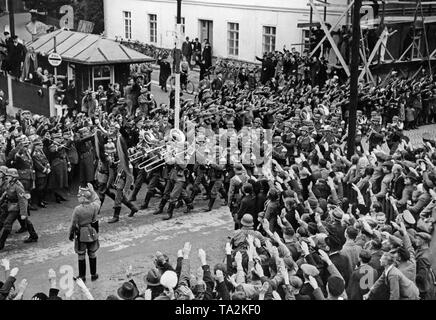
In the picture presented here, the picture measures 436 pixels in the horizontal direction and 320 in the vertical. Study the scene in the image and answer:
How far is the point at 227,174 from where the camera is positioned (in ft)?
46.1

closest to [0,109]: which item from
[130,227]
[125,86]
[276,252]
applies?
[125,86]

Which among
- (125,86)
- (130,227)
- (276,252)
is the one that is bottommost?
(130,227)

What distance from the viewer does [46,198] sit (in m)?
14.6

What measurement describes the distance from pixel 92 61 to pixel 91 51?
64 cm

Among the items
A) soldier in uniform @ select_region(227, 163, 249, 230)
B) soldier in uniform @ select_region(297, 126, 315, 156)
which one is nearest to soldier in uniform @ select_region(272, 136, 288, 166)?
soldier in uniform @ select_region(297, 126, 315, 156)

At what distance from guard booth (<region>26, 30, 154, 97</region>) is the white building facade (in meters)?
8.87

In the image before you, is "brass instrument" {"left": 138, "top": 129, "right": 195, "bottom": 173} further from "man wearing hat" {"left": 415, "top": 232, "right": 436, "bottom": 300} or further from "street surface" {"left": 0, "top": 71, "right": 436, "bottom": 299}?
"man wearing hat" {"left": 415, "top": 232, "right": 436, "bottom": 300}

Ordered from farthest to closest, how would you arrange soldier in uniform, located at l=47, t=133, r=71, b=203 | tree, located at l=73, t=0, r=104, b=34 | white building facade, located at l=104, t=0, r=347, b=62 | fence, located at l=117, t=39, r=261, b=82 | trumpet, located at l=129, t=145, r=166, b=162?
tree, located at l=73, t=0, r=104, b=34 < white building facade, located at l=104, t=0, r=347, b=62 < fence, located at l=117, t=39, r=261, b=82 < trumpet, located at l=129, t=145, r=166, b=162 < soldier in uniform, located at l=47, t=133, r=71, b=203

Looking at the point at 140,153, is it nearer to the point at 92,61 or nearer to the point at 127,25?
the point at 92,61

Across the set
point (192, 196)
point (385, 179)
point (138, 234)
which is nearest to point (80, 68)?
point (192, 196)

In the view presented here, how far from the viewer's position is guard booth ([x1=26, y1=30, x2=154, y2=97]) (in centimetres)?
2092

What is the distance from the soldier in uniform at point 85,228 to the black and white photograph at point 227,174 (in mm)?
23
